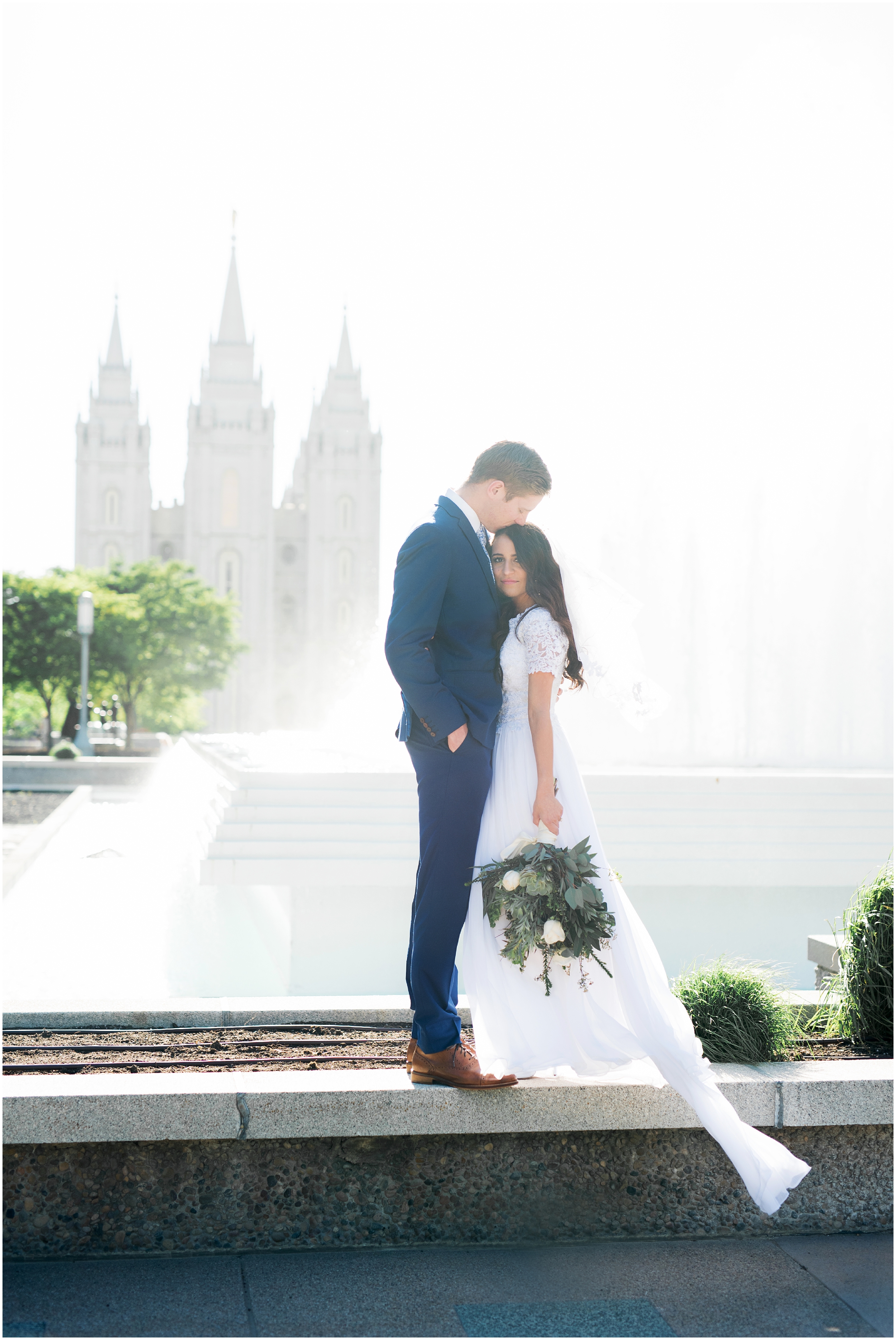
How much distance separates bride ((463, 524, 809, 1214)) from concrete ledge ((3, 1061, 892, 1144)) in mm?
89

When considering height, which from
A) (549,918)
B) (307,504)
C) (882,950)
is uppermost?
(307,504)

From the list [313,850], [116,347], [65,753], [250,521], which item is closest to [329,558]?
[250,521]

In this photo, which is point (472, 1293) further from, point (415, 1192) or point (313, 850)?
point (313, 850)

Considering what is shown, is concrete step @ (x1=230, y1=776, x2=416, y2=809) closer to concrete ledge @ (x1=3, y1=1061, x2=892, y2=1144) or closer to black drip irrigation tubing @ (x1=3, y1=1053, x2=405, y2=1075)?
black drip irrigation tubing @ (x1=3, y1=1053, x2=405, y2=1075)

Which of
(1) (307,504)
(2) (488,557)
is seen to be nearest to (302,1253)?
(2) (488,557)

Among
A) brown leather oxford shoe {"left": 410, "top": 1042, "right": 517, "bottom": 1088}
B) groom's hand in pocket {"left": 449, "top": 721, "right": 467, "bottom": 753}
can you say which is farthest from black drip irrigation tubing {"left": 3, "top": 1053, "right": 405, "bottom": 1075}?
groom's hand in pocket {"left": 449, "top": 721, "right": 467, "bottom": 753}

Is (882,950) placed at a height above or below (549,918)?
below

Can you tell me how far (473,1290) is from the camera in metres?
2.67

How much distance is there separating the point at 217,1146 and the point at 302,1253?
0.36 metres

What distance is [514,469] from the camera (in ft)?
10.3

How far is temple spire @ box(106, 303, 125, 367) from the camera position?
82750 millimetres

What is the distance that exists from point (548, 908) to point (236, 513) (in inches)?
3085

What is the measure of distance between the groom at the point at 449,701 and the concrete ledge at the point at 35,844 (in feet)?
20.4

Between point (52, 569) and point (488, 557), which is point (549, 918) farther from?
point (52, 569)
